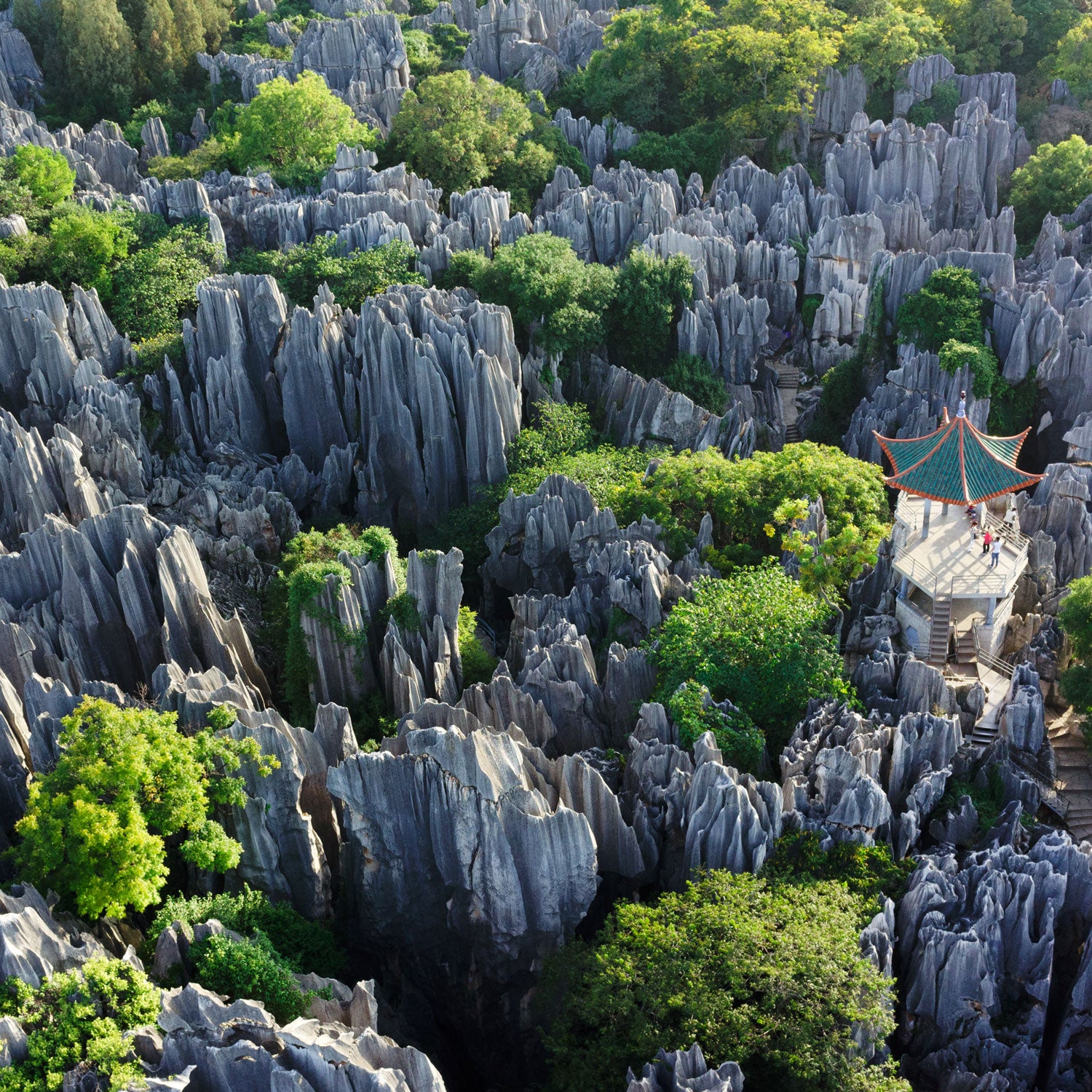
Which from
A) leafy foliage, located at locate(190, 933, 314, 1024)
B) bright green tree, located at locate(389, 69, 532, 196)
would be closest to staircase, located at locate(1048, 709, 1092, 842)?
leafy foliage, located at locate(190, 933, 314, 1024)

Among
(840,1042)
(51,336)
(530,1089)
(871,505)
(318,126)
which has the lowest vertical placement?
(530,1089)

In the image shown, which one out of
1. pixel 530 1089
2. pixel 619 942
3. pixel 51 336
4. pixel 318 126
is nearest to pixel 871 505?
pixel 619 942

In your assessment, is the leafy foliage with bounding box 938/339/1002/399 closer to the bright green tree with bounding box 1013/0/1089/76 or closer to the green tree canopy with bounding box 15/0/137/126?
the bright green tree with bounding box 1013/0/1089/76

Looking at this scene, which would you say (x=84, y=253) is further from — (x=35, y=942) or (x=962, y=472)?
(x=962, y=472)

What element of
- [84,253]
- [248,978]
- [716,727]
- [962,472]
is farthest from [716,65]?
[248,978]

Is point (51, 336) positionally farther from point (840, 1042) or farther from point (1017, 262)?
point (1017, 262)
